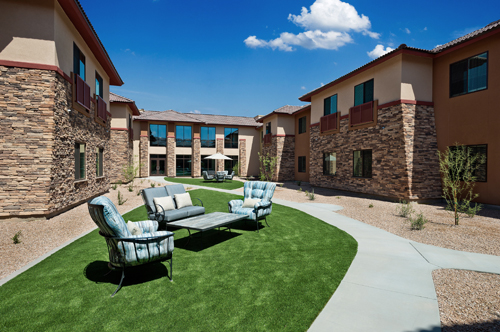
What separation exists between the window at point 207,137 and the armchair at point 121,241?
2736 centimetres

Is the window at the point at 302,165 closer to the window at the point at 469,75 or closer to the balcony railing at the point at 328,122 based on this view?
the balcony railing at the point at 328,122

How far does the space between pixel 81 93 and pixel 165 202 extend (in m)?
6.87

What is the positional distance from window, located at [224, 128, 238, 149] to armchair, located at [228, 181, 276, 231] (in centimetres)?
2364

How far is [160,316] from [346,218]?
6.96 metres

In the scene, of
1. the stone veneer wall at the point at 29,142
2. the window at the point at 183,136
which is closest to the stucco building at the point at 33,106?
the stone veneer wall at the point at 29,142

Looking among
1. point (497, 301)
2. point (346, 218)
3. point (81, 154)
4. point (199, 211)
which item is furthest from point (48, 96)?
point (497, 301)

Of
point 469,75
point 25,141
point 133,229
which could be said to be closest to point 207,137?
point 25,141

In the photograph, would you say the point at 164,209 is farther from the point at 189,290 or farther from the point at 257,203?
the point at 189,290

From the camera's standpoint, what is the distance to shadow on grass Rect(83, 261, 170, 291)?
12.9 ft

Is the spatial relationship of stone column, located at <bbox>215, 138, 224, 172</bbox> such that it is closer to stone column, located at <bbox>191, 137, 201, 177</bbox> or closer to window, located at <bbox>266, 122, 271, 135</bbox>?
stone column, located at <bbox>191, 137, 201, 177</bbox>

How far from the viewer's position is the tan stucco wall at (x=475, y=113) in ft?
31.7

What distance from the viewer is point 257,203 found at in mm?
7234

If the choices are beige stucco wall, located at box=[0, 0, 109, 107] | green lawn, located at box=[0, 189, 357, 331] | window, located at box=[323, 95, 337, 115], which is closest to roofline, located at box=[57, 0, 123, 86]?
beige stucco wall, located at box=[0, 0, 109, 107]

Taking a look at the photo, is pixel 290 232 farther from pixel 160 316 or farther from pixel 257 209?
pixel 160 316
